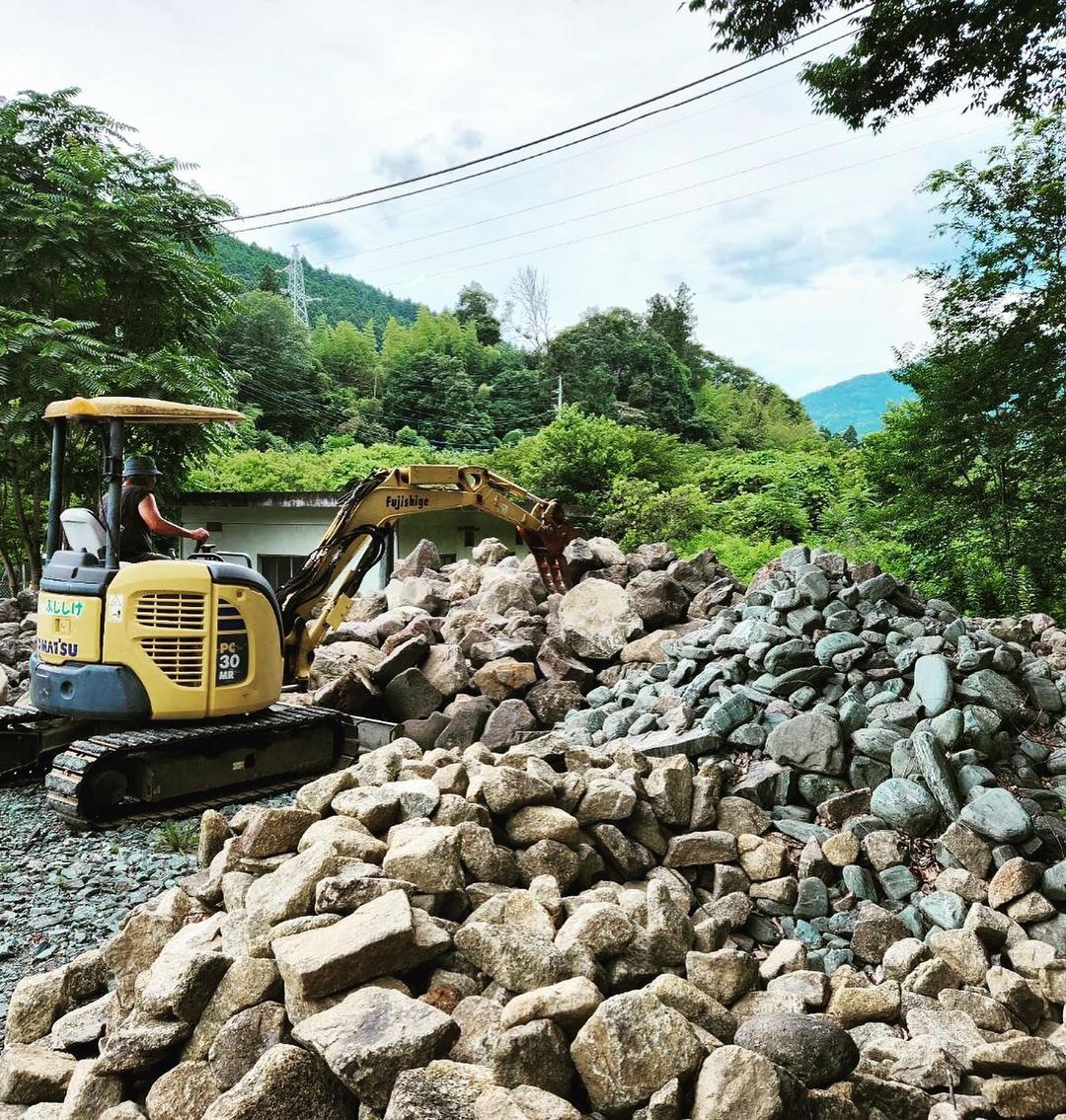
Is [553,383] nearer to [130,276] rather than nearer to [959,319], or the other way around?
[130,276]

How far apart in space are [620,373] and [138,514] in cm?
2683

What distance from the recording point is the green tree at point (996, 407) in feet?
24.4

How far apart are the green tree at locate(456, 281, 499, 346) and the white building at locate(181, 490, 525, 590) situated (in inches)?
884

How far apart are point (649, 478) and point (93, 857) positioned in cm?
1477

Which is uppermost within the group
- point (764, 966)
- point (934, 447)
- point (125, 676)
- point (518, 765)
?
point (934, 447)

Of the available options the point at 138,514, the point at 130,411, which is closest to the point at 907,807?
the point at 138,514

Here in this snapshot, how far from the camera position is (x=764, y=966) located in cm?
364

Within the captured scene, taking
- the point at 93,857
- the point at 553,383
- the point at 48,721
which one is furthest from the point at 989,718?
the point at 553,383

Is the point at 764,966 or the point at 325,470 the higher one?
the point at 325,470

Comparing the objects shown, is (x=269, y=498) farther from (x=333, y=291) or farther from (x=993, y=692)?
(x=333, y=291)

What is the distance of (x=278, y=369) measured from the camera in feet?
102

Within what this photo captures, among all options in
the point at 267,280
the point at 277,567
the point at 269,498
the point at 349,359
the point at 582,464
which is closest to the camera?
the point at 269,498

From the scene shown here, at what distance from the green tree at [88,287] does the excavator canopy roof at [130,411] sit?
235 inches

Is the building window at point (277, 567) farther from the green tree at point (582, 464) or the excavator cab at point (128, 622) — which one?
the excavator cab at point (128, 622)
